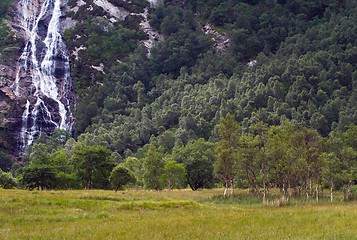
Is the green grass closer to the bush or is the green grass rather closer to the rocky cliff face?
the bush

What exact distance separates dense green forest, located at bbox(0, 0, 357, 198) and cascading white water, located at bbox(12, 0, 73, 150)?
237 inches

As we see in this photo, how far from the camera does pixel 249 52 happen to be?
623ft

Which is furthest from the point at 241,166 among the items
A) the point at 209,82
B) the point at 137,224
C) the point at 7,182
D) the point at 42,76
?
the point at 42,76

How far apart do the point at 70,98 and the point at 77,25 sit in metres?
46.9

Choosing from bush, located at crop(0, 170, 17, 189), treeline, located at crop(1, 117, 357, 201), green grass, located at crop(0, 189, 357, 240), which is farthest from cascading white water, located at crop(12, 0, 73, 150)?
green grass, located at crop(0, 189, 357, 240)

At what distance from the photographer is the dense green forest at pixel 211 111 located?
64.7 metres

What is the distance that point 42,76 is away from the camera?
6102 inches

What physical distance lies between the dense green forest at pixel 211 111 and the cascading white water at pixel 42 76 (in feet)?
19.8

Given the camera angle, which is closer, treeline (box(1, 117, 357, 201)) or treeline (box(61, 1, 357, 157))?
treeline (box(1, 117, 357, 201))

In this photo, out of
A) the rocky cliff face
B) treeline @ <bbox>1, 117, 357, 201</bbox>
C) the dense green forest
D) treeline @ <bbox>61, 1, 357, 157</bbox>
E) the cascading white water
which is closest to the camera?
treeline @ <bbox>1, 117, 357, 201</bbox>

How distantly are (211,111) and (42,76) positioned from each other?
64390 mm

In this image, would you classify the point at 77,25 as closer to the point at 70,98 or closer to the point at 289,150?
the point at 70,98

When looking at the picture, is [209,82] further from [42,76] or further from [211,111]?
[42,76]

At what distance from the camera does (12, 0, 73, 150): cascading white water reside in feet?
468
